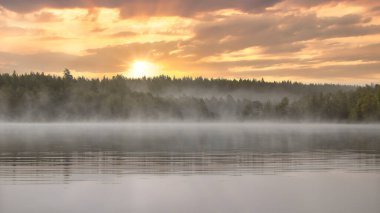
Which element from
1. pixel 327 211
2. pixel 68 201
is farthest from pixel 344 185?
pixel 68 201

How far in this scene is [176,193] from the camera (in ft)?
110

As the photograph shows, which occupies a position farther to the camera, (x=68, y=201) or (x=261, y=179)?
(x=261, y=179)

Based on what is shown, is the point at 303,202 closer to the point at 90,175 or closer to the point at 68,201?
the point at 68,201

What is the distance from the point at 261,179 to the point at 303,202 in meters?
9.30

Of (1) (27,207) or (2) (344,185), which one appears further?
(2) (344,185)

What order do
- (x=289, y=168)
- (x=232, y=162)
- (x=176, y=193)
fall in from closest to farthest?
1. (x=176, y=193)
2. (x=289, y=168)
3. (x=232, y=162)

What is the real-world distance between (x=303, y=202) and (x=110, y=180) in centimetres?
1423

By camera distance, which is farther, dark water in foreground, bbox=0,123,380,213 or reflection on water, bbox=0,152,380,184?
reflection on water, bbox=0,152,380,184

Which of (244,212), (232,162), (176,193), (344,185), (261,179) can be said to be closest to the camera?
(244,212)

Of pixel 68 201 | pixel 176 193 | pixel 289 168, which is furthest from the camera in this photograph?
pixel 289 168

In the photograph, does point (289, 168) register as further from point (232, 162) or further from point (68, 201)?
point (68, 201)

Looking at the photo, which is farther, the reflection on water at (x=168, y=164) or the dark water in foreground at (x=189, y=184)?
the reflection on water at (x=168, y=164)

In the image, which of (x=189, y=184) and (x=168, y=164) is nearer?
(x=189, y=184)

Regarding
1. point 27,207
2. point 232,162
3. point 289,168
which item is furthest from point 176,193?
point 232,162
